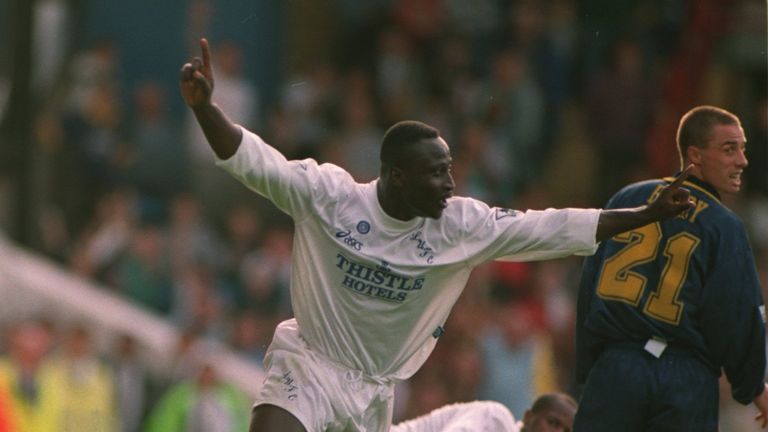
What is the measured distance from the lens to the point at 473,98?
17.7 m

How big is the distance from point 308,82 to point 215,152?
32.6 ft

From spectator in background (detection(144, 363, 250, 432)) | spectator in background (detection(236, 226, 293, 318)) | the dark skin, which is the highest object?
the dark skin

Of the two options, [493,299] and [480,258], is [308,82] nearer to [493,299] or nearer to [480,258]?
[493,299]

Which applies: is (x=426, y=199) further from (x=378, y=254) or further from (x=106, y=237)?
(x=106, y=237)

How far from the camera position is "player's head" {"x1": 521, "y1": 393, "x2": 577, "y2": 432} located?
9.55m

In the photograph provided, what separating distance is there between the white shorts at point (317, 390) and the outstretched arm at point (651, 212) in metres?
1.23

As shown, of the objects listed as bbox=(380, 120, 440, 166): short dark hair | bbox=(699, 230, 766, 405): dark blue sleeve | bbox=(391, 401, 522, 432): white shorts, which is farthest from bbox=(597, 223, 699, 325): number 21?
bbox=(380, 120, 440, 166): short dark hair

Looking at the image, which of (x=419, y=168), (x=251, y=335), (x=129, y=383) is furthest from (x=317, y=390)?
(x=251, y=335)

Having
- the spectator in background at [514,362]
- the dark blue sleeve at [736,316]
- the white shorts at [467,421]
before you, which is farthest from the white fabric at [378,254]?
the spectator in background at [514,362]

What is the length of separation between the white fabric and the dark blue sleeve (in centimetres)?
70

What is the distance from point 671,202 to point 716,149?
29.3 inches

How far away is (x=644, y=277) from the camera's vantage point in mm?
8781

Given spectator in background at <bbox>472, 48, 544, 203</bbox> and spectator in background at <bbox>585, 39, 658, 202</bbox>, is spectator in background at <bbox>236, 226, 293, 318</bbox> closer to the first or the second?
spectator in background at <bbox>472, 48, 544, 203</bbox>

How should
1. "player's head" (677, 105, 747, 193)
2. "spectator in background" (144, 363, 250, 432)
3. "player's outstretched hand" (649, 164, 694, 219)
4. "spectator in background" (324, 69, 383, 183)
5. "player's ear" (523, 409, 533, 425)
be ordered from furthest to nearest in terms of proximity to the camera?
1. "spectator in background" (324, 69, 383, 183)
2. "spectator in background" (144, 363, 250, 432)
3. "player's ear" (523, 409, 533, 425)
4. "player's head" (677, 105, 747, 193)
5. "player's outstretched hand" (649, 164, 694, 219)
